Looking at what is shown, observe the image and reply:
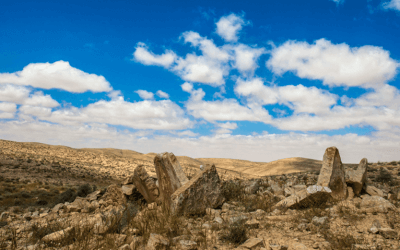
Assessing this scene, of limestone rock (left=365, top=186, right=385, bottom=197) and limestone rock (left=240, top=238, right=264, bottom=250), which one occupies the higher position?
limestone rock (left=365, top=186, right=385, bottom=197)

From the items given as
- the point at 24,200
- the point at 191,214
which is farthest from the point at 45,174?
the point at 191,214

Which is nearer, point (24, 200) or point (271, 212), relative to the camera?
point (271, 212)

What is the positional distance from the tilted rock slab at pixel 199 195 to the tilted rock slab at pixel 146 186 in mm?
1570

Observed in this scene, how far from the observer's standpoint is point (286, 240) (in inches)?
166

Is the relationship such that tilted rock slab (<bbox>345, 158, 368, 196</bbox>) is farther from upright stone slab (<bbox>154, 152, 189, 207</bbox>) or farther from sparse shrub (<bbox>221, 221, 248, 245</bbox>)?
upright stone slab (<bbox>154, 152, 189, 207</bbox>)

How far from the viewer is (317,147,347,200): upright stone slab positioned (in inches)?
248

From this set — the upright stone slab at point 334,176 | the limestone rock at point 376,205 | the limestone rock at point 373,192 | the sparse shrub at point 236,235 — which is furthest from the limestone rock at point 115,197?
the limestone rock at point 373,192

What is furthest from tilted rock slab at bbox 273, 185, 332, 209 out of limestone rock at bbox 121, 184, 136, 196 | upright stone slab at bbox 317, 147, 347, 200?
limestone rock at bbox 121, 184, 136, 196

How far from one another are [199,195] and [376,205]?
13.8 feet

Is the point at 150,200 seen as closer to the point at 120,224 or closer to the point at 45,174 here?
the point at 120,224

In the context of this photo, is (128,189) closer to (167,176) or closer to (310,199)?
(167,176)

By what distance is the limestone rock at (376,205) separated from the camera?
200 inches

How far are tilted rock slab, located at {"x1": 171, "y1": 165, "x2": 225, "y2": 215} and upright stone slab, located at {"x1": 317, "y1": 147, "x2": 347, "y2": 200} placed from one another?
2912 mm

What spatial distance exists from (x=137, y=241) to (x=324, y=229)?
3.61m
